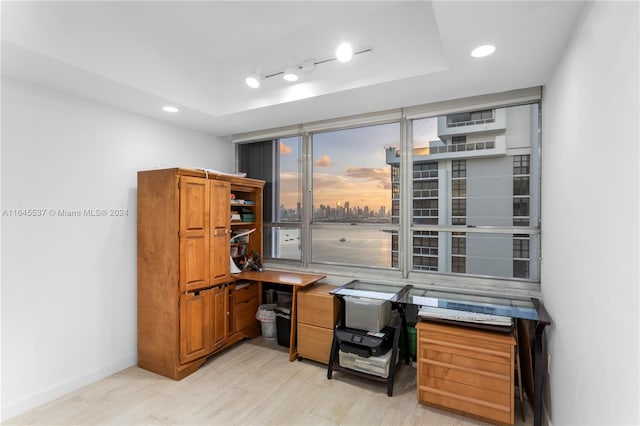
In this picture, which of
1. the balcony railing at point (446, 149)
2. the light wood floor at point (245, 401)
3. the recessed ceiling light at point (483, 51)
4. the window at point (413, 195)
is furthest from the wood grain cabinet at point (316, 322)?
the recessed ceiling light at point (483, 51)

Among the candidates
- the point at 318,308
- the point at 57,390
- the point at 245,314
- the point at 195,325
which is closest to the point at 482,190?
the point at 318,308

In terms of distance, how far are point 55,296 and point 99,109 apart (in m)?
1.67

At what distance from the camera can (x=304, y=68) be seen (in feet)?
9.07

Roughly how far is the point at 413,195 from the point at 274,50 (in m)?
1.94

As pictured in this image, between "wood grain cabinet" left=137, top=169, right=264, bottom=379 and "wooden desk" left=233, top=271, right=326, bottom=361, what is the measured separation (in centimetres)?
32

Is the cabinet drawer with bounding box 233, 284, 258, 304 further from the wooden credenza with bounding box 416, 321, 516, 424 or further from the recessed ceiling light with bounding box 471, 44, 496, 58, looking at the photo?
the recessed ceiling light with bounding box 471, 44, 496, 58

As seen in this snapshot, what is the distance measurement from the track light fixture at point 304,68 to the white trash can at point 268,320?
247 centimetres

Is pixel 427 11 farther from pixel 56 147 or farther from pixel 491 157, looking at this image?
pixel 56 147

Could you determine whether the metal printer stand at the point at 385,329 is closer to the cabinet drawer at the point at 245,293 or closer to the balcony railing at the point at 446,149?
the cabinet drawer at the point at 245,293

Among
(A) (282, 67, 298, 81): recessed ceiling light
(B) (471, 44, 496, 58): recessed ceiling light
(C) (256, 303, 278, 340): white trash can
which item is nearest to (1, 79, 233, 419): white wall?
(C) (256, 303, 278, 340): white trash can

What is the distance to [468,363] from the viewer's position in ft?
7.45

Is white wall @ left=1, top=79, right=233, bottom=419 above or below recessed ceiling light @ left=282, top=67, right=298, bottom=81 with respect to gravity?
below

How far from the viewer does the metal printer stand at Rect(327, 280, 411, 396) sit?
2.65 meters

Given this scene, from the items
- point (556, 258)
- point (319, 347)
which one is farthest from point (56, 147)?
point (556, 258)
